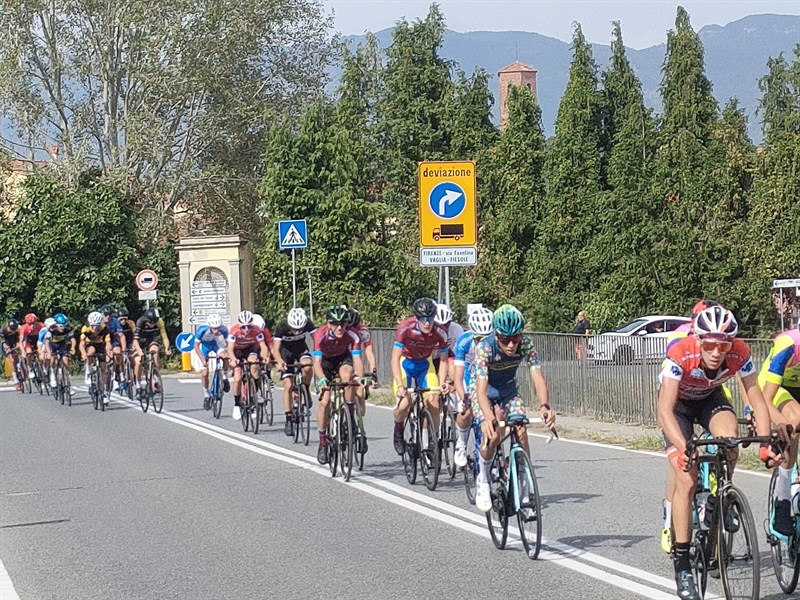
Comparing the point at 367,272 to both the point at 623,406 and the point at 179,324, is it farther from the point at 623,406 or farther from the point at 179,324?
the point at 623,406

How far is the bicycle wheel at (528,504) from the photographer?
901 cm

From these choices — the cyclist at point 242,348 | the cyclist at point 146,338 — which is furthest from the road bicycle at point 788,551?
the cyclist at point 146,338

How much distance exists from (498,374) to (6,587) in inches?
147

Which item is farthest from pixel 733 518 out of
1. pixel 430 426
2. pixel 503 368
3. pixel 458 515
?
pixel 430 426

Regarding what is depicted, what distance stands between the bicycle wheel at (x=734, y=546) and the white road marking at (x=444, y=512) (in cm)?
55

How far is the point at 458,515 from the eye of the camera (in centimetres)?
1112

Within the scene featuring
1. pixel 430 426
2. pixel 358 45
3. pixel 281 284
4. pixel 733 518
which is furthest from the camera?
pixel 358 45

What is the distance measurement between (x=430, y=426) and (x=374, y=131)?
4294 cm

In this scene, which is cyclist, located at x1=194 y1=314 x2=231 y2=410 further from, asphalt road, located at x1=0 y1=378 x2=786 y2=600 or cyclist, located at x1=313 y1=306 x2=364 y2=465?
cyclist, located at x1=313 y1=306 x2=364 y2=465

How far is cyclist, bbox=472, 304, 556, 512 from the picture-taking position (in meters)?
9.50

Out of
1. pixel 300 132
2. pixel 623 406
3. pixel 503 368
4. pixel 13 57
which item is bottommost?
pixel 623 406

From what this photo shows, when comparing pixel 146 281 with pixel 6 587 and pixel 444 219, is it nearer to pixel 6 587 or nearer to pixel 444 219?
pixel 444 219

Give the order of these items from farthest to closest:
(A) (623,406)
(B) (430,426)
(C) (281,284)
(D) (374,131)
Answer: (D) (374,131) < (C) (281,284) < (A) (623,406) < (B) (430,426)

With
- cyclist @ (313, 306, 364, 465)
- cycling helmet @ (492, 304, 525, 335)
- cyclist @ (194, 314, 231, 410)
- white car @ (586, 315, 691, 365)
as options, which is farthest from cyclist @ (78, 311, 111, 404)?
cycling helmet @ (492, 304, 525, 335)
